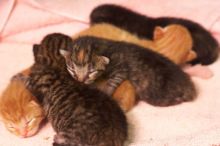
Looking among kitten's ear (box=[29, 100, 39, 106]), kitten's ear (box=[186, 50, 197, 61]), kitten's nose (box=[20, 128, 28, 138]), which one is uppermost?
kitten's ear (box=[186, 50, 197, 61])

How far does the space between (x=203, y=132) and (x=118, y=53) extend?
0.51 m

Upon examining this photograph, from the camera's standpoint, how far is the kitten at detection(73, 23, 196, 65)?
7.07ft

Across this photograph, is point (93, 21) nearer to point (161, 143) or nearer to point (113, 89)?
point (113, 89)

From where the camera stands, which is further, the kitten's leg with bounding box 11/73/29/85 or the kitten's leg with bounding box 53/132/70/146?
the kitten's leg with bounding box 11/73/29/85

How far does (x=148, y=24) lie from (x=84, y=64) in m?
0.62

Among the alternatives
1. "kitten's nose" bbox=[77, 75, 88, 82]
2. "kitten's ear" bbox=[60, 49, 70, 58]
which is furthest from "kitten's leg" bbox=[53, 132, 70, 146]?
"kitten's ear" bbox=[60, 49, 70, 58]

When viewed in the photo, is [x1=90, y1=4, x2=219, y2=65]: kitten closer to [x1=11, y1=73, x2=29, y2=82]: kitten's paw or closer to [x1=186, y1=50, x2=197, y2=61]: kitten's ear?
[x1=186, y1=50, x2=197, y2=61]: kitten's ear

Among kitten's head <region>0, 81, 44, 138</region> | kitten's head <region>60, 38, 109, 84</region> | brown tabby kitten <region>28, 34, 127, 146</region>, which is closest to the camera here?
brown tabby kitten <region>28, 34, 127, 146</region>

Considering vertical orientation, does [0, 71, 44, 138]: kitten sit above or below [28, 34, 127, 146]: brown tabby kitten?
below

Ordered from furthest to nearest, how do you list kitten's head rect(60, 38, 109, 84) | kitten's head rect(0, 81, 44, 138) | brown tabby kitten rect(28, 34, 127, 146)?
kitten's head rect(60, 38, 109, 84) → kitten's head rect(0, 81, 44, 138) → brown tabby kitten rect(28, 34, 127, 146)

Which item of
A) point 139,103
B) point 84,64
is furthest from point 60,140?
point 139,103

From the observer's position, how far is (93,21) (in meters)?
2.51

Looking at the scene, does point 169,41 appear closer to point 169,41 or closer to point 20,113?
point 169,41

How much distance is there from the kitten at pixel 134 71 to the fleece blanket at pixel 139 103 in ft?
0.23
